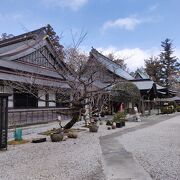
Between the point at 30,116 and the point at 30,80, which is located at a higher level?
the point at 30,80

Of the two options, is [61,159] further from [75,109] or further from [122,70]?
[122,70]

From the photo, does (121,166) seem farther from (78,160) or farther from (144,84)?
(144,84)

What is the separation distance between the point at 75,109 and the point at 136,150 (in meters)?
5.95

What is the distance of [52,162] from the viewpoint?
8.00 m

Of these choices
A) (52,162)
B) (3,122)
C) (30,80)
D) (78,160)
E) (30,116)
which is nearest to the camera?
(52,162)

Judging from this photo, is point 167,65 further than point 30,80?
Yes

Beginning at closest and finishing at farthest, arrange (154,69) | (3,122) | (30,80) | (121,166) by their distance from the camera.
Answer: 1. (121,166)
2. (3,122)
3. (30,80)
4. (154,69)

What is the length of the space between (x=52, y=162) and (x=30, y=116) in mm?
11591

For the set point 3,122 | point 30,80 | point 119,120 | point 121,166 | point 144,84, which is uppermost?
point 144,84

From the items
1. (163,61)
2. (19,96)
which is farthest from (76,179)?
(163,61)

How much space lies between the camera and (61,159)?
8391mm

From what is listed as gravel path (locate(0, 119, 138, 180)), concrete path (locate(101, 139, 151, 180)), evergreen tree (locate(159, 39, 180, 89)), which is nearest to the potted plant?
gravel path (locate(0, 119, 138, 180))

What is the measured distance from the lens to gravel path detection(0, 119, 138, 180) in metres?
6.60

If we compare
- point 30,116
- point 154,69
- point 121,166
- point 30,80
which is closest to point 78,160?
point 121,166
